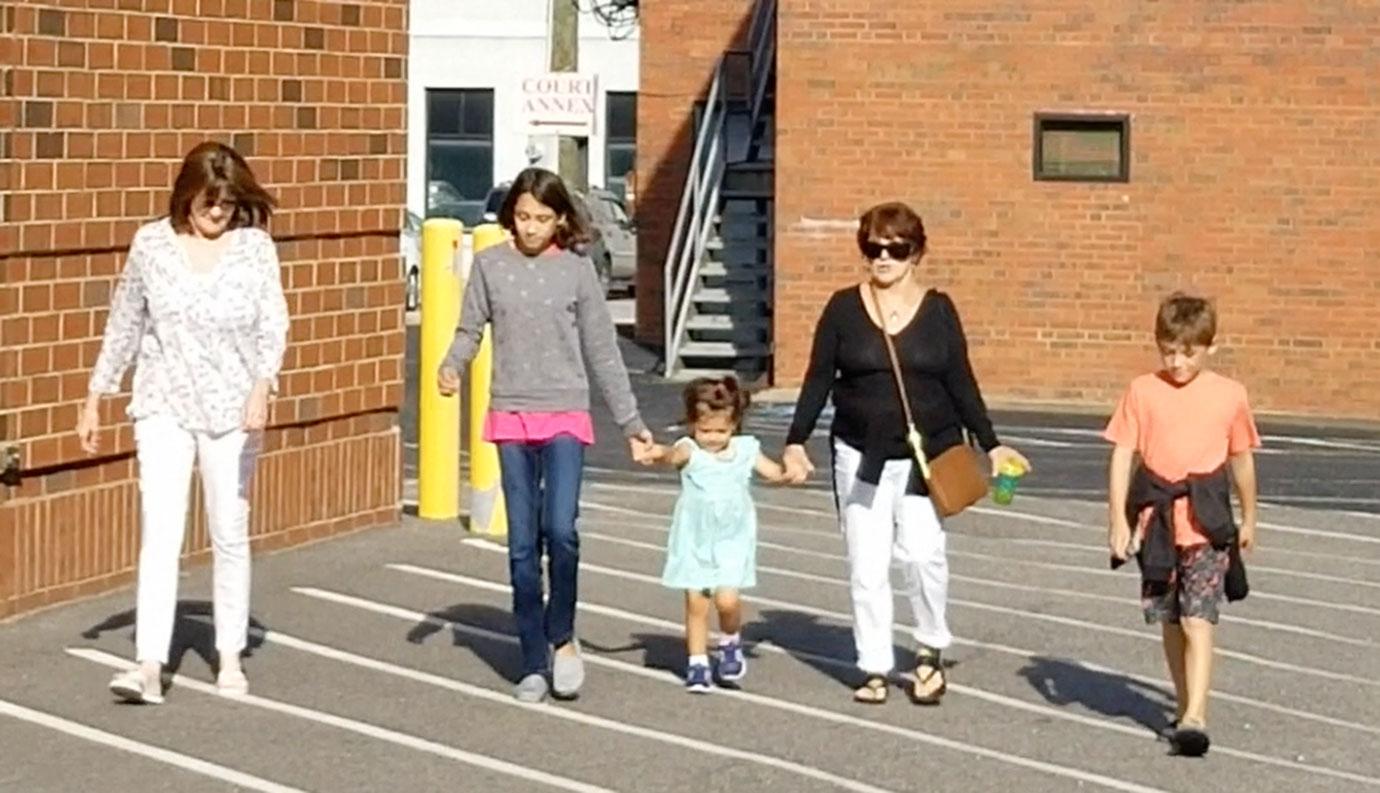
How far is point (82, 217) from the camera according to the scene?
35.7 ft

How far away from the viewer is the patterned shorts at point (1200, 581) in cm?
894

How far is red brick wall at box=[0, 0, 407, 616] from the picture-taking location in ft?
34.7

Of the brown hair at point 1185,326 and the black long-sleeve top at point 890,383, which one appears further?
the black long-sleeve top at point 890,383

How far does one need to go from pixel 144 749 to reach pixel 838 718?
6.98 ft

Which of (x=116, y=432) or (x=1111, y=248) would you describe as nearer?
(x=116, y=432)

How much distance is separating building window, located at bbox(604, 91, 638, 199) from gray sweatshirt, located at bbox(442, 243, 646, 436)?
45.1 metres

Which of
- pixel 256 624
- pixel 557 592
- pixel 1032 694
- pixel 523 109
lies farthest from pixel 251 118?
pixel 523 109

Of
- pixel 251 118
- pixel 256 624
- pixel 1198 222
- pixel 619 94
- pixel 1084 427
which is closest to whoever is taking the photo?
pixel 256 624

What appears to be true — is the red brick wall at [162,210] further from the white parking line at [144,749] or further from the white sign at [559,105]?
the white sign at [559,105]

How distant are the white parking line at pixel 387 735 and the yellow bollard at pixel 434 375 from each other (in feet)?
12.1

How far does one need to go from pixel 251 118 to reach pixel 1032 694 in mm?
4168

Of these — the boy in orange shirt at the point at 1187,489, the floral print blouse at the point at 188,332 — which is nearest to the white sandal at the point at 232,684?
the floral print blouse at the point at 188,332

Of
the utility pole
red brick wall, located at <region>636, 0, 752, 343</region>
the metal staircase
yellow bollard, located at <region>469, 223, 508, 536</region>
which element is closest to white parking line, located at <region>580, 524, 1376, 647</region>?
yellow bollard, located at <region>469, 223, 508, 536</region>

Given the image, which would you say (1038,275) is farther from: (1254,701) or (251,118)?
(1254,701)
